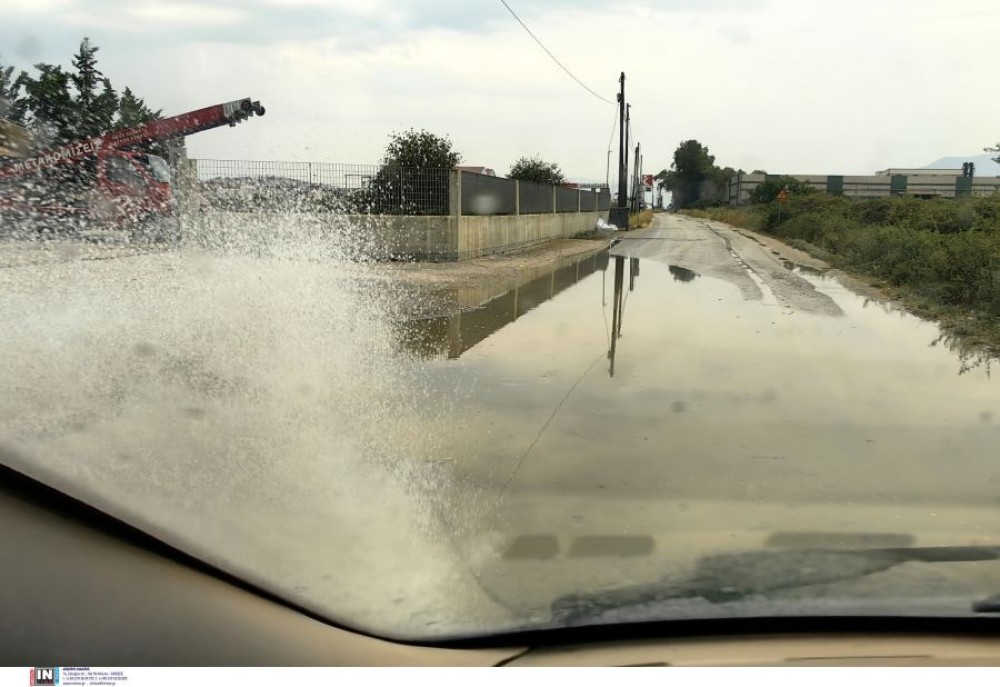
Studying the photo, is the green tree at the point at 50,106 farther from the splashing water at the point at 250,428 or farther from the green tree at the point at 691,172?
the green tree at the point at 691,172

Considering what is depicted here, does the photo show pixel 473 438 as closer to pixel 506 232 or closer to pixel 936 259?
pixel 936 259

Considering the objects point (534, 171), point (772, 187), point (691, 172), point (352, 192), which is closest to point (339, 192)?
point (352, 192)

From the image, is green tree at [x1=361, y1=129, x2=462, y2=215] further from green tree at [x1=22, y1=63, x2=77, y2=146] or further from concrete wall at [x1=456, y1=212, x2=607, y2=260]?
green tree at [x1=22, y1=63, x2=77, y2=146]

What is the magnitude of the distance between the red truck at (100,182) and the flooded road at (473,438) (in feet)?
2.99

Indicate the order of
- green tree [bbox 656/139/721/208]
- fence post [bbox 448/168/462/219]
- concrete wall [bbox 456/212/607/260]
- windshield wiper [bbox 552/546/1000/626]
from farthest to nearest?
green tree [bbox 656/139/721/208] → concrete wall [bbox 456/212/607/260] → fence post [bbox 448/168/462/219] → windshield wiper [bbox 552/546/1000/626]

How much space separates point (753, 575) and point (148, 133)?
31.2 ft

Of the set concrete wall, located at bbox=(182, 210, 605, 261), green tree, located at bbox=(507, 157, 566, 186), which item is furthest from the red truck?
green tree, located at bbox=(507, 157, 566, 186)

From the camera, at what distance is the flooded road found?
2.90 meters

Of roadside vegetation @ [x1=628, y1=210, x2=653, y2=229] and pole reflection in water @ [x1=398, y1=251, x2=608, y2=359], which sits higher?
roadside vegetation @ [x1=628, y1=210, x2=653, y2=229]

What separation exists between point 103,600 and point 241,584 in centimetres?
36

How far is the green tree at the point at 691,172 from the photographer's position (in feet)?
492

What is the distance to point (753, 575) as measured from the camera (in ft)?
8.75
